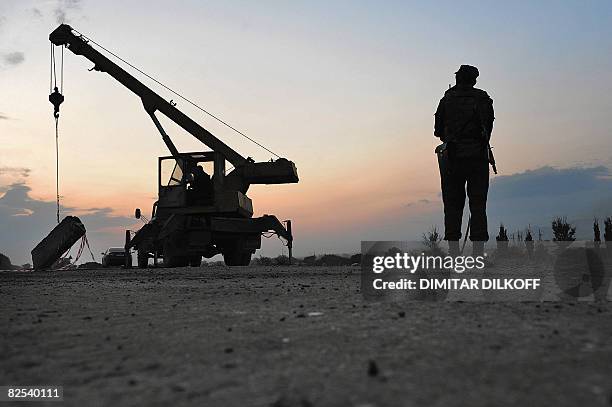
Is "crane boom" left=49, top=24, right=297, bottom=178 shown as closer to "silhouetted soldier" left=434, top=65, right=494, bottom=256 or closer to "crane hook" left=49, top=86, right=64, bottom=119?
"crane hook" left=49, top=86, right=64, bottom=119

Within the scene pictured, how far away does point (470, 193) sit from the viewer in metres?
7.52

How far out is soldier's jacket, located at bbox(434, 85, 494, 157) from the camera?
734 centimetres

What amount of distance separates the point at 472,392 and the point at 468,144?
19.4ft

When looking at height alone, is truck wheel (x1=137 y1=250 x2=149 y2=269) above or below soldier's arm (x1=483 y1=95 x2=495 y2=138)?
below

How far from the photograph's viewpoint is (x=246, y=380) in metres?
2.01

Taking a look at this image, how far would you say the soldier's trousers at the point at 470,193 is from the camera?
739 centimetres

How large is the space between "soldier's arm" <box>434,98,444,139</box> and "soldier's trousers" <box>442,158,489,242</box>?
1.39 ft

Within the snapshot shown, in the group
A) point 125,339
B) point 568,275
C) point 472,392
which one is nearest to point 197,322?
point 125,339

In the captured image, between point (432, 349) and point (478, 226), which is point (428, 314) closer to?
point (432, 349)

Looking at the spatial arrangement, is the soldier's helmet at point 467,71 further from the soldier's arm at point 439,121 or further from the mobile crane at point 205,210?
the mobile crane at point 205,210

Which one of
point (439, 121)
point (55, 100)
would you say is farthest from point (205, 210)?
point (439, 121)

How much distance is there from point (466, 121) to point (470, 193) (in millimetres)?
907

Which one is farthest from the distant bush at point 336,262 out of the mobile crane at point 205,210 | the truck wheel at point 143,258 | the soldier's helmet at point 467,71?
the soldier's helmet at point 467,71

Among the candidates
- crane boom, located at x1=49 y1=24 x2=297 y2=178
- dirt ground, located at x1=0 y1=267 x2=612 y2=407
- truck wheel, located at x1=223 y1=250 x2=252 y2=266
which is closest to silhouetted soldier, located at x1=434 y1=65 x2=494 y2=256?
dirt ground, located at x1=0 y1=267 x2=612 y2=407
